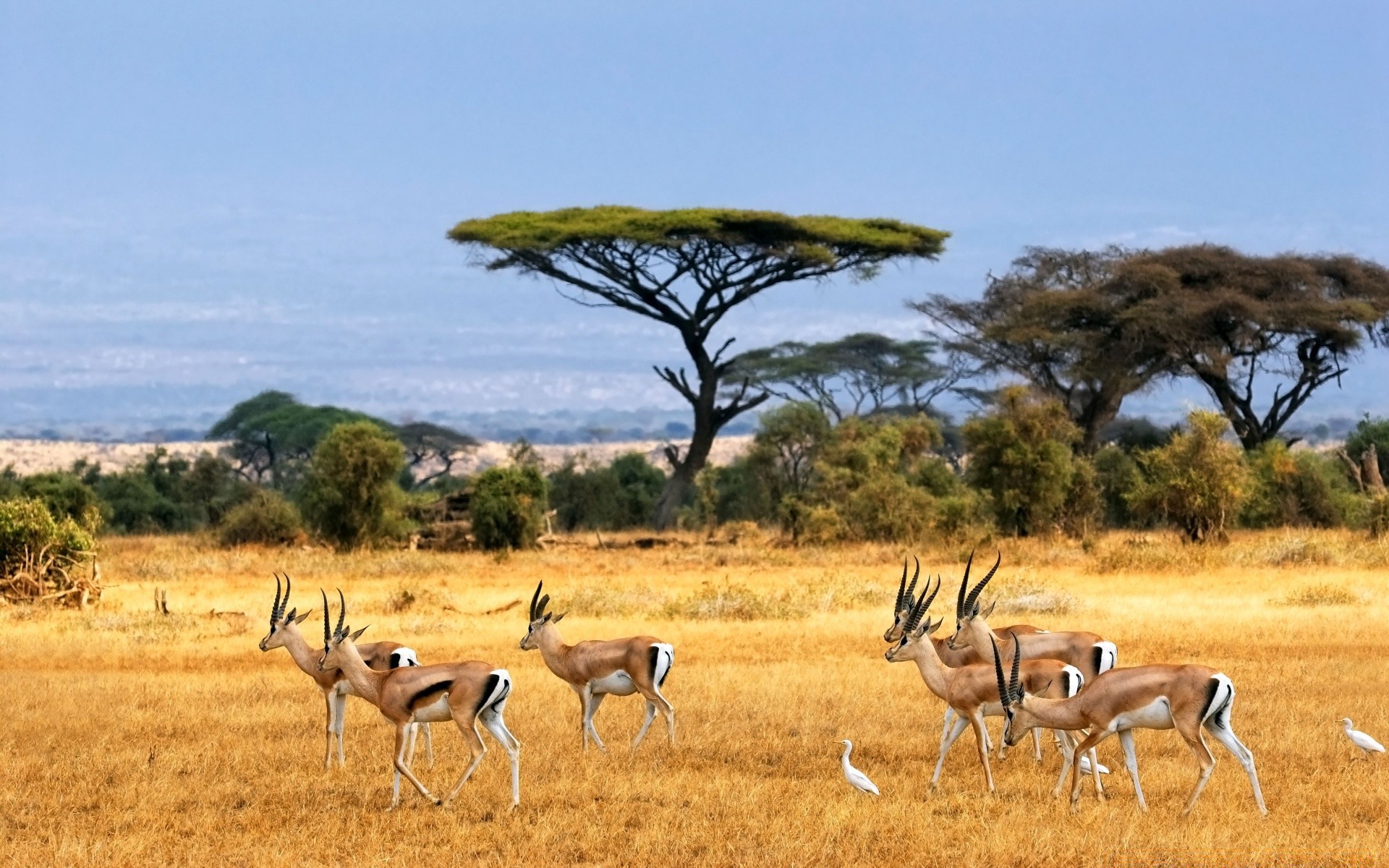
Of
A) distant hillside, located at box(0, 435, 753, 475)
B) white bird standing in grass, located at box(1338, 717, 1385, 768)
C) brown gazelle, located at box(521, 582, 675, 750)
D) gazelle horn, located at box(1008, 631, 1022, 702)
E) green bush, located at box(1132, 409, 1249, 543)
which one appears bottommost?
distant hillside, located at box(0, 435, 753, 475)

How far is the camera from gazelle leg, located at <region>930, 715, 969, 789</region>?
28.4 ft

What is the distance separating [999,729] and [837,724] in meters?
1.06

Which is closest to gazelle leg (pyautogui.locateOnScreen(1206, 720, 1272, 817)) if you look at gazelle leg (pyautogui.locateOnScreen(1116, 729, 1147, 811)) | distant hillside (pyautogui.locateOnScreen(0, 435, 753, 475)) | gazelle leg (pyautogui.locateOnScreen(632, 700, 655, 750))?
gazelle leg (pyautogui.locateOnScreen(1116, 729, 1147, 811))

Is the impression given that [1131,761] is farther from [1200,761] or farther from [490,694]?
[490,694]

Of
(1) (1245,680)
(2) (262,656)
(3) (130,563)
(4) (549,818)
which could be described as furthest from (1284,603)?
(3) (130,563)

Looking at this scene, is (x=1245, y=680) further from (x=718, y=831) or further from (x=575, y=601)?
(x=575, y=601)

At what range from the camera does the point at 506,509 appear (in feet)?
92.5

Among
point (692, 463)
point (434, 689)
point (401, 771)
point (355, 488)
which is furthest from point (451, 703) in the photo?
point (692, 463)

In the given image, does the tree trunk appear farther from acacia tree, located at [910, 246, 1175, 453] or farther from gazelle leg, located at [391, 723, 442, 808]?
gazelle leg, located at [391, 723, 442, 808]

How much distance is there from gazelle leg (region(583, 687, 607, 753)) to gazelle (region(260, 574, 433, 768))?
0.95 meters

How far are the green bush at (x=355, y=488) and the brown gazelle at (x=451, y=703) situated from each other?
19.6 metres

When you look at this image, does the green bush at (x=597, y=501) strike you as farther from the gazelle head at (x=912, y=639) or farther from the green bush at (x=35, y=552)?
the gazelle head at (x=912, y=639)

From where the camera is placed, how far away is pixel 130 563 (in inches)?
955

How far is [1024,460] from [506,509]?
354 inches
